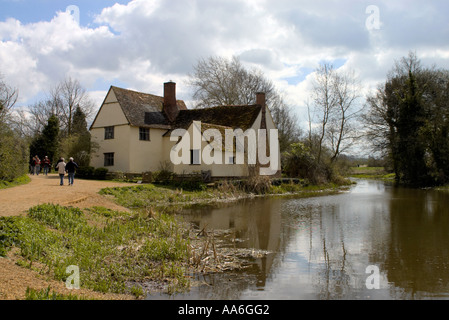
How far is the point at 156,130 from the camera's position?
1297 inches

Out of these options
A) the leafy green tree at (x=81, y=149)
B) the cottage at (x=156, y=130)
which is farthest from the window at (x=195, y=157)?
the leafy green tree at (x=81, y=149)

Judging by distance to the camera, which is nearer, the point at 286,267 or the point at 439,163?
the point at 286,267

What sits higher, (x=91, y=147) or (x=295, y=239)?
(x=91, y=147)

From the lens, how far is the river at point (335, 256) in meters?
6.88

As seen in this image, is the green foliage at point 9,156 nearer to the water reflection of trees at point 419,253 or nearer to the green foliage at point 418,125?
the water reflection of trees at point 419,253

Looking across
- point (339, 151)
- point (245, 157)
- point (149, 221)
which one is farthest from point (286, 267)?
point (339, 151)

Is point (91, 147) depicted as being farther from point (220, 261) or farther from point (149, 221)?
point (220, 261)

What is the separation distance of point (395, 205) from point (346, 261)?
1273cm

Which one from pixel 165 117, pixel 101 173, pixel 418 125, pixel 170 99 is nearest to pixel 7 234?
pixel 101 173

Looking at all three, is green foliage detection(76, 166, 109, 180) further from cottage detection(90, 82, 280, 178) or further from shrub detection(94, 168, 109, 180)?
cottage detection(90, 82, 280, 178)
